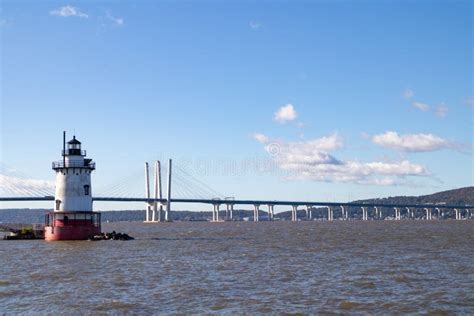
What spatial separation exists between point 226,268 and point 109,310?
13557 millimetres

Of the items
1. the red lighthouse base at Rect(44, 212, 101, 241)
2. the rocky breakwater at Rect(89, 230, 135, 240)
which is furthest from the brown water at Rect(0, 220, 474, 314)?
the rocky breakwater at Rect(89, 230, 135, 240)

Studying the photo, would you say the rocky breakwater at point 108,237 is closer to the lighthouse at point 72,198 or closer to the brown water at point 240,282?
the lighthouse at point 72,198

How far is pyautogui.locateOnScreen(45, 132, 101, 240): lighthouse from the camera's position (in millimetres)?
58188

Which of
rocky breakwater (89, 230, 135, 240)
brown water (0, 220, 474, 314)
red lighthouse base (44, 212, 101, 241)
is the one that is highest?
red lighthouse base (44, 212, 101, 241)

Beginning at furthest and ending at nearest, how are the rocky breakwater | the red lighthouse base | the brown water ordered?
the rocky breakwater → the red lighthouse base → the brown water

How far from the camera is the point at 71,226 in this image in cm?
5809

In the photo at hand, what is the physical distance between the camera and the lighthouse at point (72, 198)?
2291 inches

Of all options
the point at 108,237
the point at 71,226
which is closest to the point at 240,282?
the point at 71,226

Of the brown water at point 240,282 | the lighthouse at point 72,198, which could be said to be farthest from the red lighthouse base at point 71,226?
the brown water at point 240,282

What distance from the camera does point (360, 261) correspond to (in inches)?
1567

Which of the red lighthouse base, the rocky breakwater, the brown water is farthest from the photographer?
the rocky breakwater

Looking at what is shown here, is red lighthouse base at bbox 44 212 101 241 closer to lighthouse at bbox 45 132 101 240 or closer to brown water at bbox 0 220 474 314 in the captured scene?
lighthouse at bbox 45 132 101 240

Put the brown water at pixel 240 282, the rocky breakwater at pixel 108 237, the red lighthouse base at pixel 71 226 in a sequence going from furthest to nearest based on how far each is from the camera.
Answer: the rocky breakwater at pixel 108 237 < the red lighthouse base at pixel 71 226 < the brown water at pixel 240 282

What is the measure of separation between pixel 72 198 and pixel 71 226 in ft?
8.02
